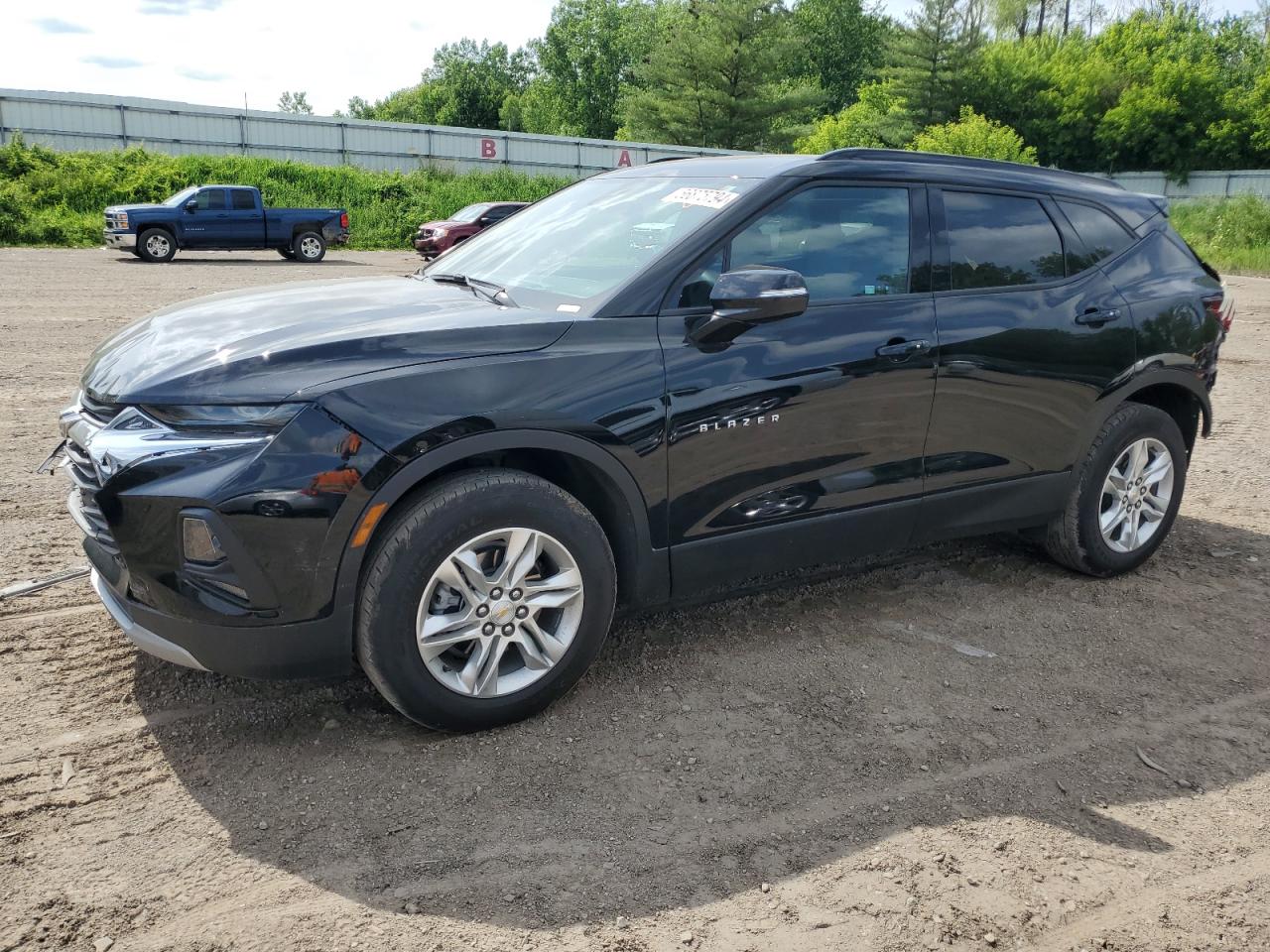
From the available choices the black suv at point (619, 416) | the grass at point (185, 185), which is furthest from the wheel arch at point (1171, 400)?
the grass at point (185, 185)

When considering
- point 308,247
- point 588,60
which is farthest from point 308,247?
point 588,60

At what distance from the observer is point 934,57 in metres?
61.6

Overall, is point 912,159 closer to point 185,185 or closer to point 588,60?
point 185,185

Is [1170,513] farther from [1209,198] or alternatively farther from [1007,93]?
[1007,93]

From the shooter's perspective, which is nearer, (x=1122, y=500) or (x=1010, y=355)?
(x=1010, y=355)

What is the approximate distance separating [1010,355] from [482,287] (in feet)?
7.22

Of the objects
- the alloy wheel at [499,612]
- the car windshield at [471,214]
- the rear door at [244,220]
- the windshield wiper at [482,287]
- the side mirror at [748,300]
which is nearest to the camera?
the alloy wheel at [499,612]

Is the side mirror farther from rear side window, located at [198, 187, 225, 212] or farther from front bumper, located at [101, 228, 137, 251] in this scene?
rear side window, located at [198, 187, 225, 212]

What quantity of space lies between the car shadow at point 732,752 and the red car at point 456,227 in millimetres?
21865

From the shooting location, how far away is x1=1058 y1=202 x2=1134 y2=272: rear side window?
4.70m

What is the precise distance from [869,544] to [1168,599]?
5.70ft

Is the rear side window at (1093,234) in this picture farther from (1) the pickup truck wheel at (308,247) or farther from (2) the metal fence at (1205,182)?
(2) the metal fence at (1205,182)

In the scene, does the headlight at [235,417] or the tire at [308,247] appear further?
the tire at [308,247]

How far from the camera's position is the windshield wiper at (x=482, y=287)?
381 centimetres
